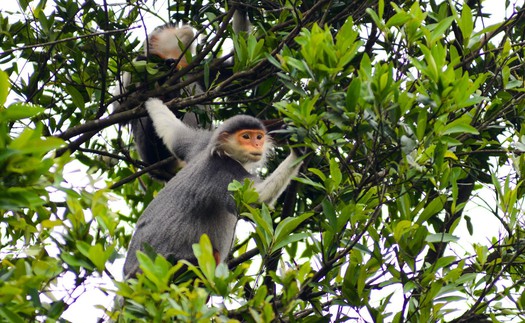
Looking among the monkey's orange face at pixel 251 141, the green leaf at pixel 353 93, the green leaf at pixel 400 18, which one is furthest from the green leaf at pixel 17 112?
the monkey's orange face at pixel 251 141

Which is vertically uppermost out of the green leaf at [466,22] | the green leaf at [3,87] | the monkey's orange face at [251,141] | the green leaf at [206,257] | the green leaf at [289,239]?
the green leaf at [466,22]

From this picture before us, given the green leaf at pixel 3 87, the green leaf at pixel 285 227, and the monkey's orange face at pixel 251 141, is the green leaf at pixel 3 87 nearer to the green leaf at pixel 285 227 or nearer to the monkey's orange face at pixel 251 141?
the green leaf at pixel 285 227

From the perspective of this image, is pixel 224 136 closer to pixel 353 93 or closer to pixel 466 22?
pixel 466 22

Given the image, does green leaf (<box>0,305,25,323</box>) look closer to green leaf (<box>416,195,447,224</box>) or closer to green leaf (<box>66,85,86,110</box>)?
green leaf (<box>416,195,447,224</box>)

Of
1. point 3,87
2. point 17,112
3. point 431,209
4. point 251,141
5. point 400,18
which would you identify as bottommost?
point 17,112

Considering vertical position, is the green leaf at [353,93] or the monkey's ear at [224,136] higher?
the monkey's ear at [224,136]

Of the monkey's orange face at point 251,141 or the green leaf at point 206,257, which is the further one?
the monkey's orange face at point 251,141

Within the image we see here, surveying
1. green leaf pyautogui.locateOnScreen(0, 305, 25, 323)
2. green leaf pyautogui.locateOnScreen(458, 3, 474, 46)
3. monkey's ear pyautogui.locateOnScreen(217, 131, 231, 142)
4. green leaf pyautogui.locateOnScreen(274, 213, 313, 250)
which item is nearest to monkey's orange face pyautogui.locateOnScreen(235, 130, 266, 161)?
monkey's ear pyautogui.locateOnScreen(217, 131, 231, 142)

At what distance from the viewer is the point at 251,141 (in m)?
5.49

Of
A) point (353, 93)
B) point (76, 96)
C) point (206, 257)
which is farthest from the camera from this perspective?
point (76, 96)

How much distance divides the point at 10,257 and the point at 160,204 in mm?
1876

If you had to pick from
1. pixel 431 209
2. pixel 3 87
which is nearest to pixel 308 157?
pixel 431 209

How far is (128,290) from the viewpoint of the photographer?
3.17 m

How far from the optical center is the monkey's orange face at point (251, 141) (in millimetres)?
5484
